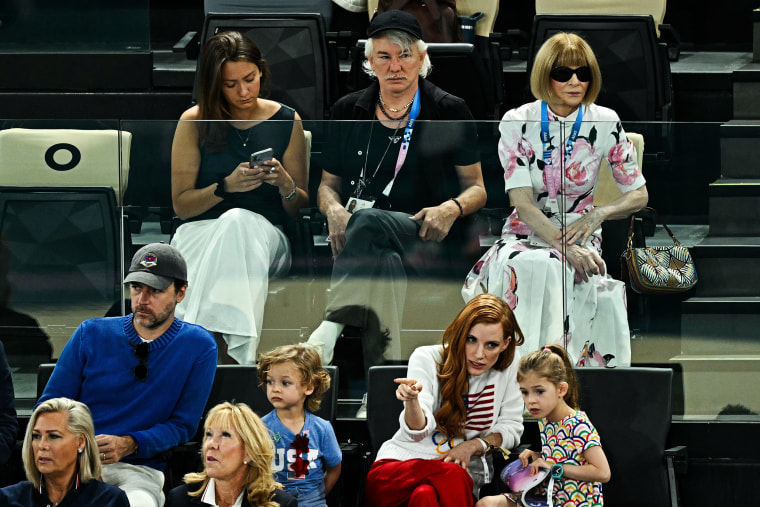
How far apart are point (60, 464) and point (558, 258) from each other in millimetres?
1856

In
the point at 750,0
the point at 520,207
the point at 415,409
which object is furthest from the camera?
the point at 750,0

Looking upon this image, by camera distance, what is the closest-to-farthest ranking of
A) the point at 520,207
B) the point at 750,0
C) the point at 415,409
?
the point at 415,409 → the point at 520,207 → the point at 750,0

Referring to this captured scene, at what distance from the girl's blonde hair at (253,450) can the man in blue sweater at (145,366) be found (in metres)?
0.41

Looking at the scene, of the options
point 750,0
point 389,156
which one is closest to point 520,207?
point 389,156

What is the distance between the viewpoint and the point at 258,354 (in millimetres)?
4934

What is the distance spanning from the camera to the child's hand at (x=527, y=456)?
174 inches

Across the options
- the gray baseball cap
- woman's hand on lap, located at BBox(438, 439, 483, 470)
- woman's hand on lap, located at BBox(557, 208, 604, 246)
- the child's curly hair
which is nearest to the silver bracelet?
the gray baseball cap

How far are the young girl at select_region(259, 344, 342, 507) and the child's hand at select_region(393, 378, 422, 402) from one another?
0.31 meters

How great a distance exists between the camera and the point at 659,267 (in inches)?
190

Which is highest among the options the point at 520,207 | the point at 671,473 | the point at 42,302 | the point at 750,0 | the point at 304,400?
the point at 750,0

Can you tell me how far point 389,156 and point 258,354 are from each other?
0.86 m

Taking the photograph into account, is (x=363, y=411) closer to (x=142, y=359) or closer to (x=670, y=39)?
(x=142, y=359)

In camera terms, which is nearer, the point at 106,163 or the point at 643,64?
the point at 106,163

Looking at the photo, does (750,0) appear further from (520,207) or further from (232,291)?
(232,291)
